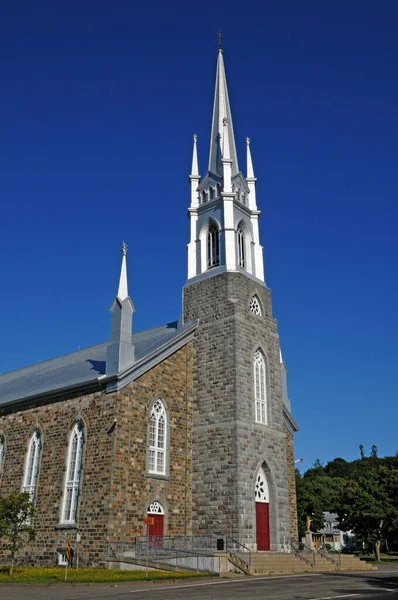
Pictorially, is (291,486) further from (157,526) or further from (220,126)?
(220,126)

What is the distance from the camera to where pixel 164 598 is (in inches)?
535

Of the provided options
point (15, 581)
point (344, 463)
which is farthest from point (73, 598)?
point (344, 463)

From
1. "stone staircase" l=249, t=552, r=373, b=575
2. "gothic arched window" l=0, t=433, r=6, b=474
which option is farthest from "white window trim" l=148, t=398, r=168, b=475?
"gothic arched window" l=0, t=433, r=6, b=474

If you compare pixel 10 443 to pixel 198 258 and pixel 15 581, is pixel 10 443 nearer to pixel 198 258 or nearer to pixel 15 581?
pixel 15 581

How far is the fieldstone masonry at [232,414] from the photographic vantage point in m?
25.4

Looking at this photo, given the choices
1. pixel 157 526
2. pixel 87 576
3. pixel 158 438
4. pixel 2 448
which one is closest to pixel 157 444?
pixel 158 438

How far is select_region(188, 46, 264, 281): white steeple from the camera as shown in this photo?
3141 centimetres

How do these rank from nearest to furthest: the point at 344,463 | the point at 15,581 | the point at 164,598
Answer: the point at 164,598 < the point at 15,581 < the point at 344,463

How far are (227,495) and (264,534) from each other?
3.12 metres

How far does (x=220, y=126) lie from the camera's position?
35969mm

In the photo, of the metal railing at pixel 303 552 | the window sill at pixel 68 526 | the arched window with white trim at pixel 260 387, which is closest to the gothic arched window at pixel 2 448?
the window sill at pixel 68 526

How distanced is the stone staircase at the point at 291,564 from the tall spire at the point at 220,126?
20.6m

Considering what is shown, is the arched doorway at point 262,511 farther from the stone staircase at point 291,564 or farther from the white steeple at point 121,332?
the white steeple at point 121,332

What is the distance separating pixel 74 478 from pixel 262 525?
894 cm
